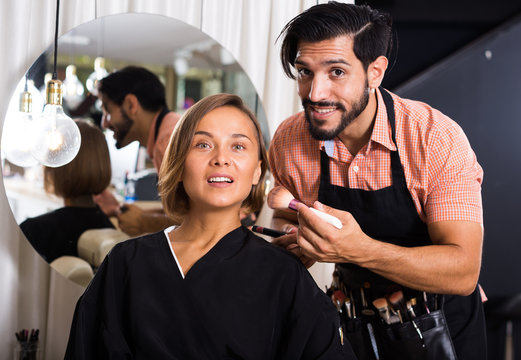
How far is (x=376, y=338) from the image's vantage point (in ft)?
4.84

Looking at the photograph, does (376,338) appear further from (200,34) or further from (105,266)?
(200,34)

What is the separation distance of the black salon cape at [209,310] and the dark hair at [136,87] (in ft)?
2.32

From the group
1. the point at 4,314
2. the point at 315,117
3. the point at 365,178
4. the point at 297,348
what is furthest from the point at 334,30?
the point at 4,314

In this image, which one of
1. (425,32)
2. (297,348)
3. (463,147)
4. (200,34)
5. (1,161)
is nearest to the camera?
(297,348)

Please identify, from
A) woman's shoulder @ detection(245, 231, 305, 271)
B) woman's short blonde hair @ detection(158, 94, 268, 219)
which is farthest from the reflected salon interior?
woman's shoulder @ detection(245, 231, 305, 271)

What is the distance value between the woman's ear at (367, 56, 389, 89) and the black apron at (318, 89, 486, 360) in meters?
0.05

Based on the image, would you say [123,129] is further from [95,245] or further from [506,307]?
[506,307]

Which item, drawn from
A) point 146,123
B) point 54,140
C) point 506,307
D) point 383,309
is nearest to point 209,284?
point 383,309

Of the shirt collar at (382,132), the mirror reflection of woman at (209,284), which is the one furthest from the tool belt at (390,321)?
the shirt collar at (382,132)

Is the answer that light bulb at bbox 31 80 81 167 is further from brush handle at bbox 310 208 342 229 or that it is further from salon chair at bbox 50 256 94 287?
brush handle at bbox 310 208 342 229

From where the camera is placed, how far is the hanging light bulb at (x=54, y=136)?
1.65 metres

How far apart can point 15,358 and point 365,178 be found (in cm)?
118

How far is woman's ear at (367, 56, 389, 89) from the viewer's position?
1.52 m

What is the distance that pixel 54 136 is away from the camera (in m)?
1.65
